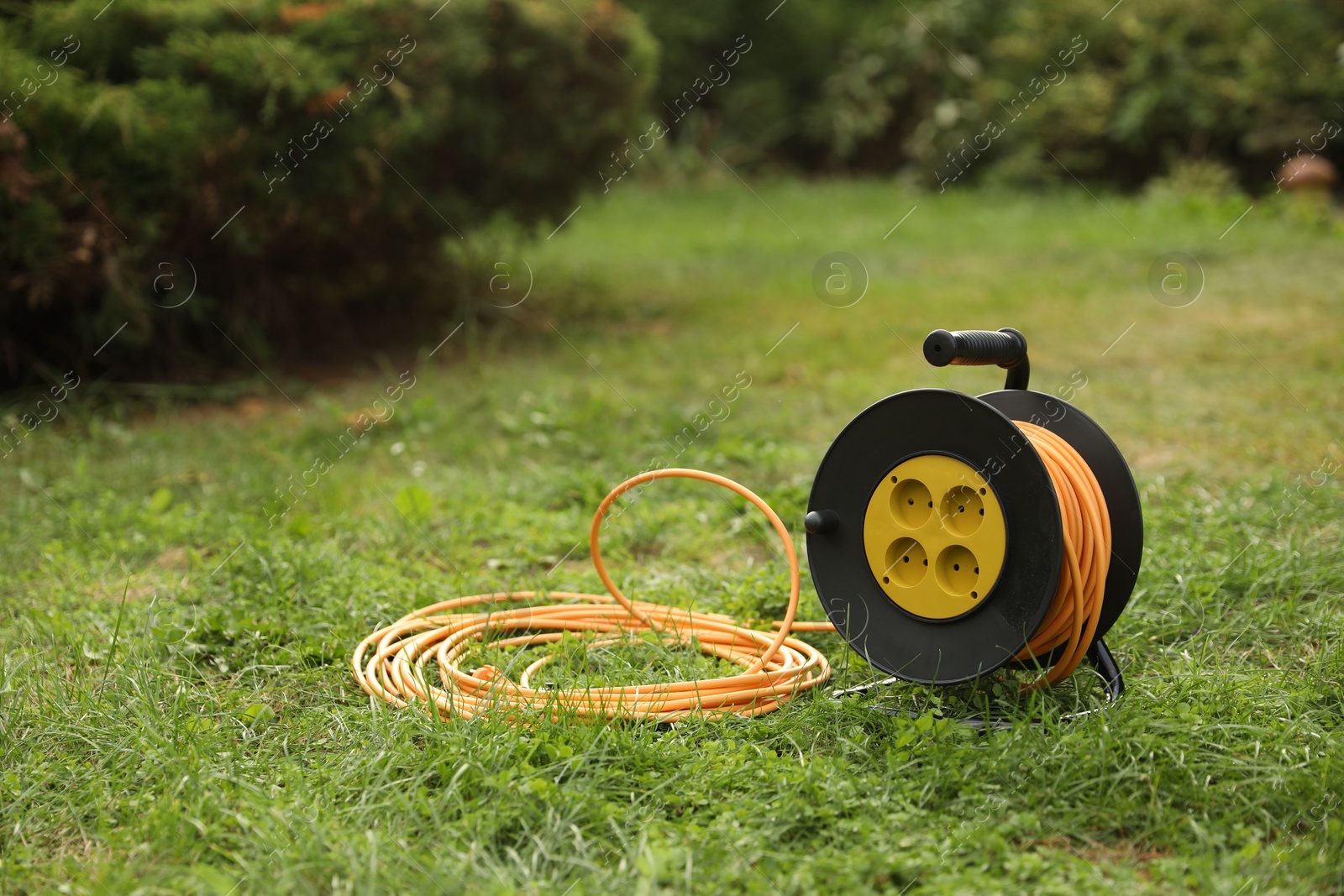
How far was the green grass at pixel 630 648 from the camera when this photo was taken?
1.94 m

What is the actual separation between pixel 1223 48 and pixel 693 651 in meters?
10.6

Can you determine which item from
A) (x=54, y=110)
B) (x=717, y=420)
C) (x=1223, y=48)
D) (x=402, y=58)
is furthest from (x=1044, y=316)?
(x=1223, y=48)

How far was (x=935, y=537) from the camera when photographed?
7.64ft

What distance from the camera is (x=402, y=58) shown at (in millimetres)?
5574

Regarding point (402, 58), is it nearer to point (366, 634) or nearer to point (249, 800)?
point (366, 634)

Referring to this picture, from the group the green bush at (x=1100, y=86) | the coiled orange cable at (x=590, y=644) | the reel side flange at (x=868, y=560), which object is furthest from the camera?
the green bush at (x=1100, y=86)

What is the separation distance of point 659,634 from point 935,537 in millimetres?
805

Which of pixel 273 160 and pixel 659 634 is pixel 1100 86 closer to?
pixel 273 160

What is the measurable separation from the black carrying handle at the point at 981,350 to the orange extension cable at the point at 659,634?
0.52 feet

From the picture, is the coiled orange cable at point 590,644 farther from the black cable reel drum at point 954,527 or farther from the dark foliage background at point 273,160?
the dark foliage background at point 273,160

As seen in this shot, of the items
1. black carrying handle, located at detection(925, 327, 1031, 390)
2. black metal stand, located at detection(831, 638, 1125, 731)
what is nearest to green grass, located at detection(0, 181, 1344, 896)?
black metal stand, located at detection(831, 638, 1125, 731)

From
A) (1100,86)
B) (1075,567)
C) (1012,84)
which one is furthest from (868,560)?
(1012,84)

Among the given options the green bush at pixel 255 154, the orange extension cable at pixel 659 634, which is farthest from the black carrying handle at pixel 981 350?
the green bush at pixel 255 154

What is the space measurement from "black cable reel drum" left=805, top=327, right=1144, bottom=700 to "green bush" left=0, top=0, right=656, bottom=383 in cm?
372
